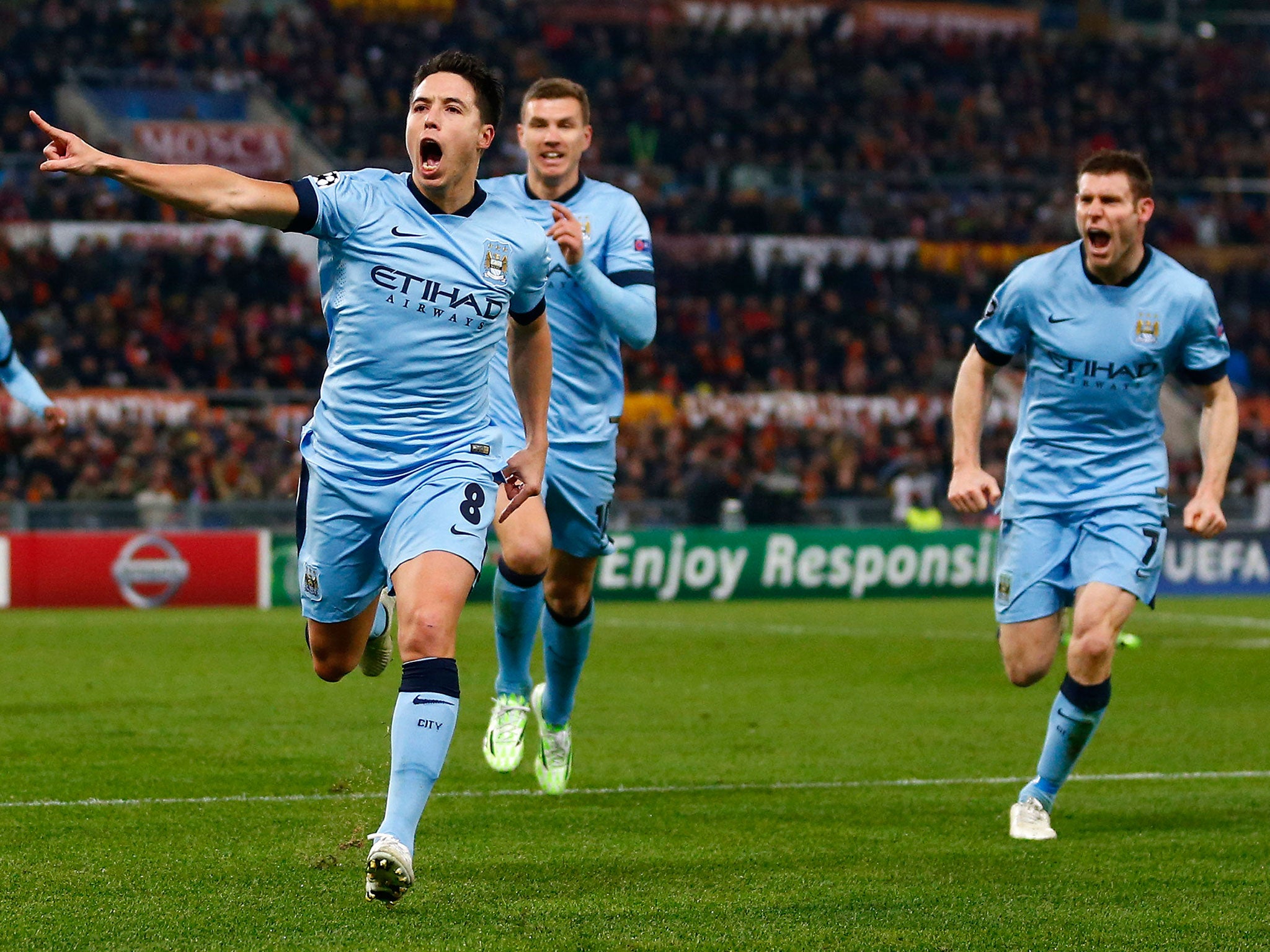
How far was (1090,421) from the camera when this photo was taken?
726 centimetres

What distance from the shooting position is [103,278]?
2631 centimetres

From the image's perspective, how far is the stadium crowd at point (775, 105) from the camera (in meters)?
30.5

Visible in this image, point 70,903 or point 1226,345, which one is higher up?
point 1226,345

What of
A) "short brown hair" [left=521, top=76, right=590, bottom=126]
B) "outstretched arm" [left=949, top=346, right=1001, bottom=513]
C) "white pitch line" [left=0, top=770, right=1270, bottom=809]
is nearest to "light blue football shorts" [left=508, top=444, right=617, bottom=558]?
"white pitch line" [left=0, top=770, right=1270, bottom=809]

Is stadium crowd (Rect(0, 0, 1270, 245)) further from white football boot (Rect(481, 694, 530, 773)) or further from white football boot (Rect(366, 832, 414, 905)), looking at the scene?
white football boot (Rect(366, 832, 414, 905))

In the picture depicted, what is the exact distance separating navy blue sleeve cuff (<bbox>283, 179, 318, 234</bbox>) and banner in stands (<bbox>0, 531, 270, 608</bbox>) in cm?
1476

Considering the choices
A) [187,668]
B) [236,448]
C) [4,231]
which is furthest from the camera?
[4,231]

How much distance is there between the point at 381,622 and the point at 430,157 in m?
2.06

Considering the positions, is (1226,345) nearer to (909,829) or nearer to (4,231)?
(909,829)

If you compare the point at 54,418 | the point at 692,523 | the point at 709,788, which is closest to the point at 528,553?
the point at 709,788

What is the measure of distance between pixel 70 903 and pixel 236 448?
694 inches

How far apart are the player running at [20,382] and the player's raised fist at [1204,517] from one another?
20.6ft

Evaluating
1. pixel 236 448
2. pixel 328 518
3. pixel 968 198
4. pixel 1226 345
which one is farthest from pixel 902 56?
Answer: pixel 328 518

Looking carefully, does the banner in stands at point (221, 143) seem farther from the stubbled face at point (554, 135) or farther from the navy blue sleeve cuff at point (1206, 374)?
the navy blue sleeve cuff at point (1206, 374)
